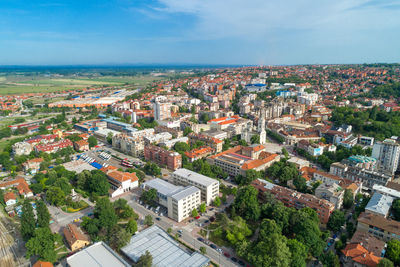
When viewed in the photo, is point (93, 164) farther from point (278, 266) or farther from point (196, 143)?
point (278, 266)

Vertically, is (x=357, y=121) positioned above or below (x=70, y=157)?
above

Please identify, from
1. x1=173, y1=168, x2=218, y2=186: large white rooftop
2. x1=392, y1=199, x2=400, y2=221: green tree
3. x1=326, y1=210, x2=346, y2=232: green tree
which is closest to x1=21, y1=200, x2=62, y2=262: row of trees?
x1=173, y1=168, x2=218, y2=186: large white rooftop

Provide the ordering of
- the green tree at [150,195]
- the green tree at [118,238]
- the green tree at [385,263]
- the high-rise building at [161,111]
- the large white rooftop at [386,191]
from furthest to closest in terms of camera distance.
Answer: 1. the high-rise building at [161,111]
2. the green tree at [150,195]
3. the large white rooftop at [386,191]
4. the green tree at [118,238]
5. the green tree at [385,263]

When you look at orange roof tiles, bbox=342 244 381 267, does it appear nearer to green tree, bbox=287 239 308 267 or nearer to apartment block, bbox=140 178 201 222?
green tree, bbox=287 239 308 267

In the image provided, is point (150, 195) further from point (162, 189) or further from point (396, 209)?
point (396, 209)

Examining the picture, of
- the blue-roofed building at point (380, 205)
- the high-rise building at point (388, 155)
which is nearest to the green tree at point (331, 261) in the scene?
the blue-roofed building at point (380, 205)

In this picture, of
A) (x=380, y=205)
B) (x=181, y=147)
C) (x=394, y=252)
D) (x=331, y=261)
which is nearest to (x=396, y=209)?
(x=380, y=205)

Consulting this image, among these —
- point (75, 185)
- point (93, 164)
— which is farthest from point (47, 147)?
point (75, 185)

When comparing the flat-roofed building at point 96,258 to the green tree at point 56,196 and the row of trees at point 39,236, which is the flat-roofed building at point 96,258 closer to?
the row of trees at point 39,236
